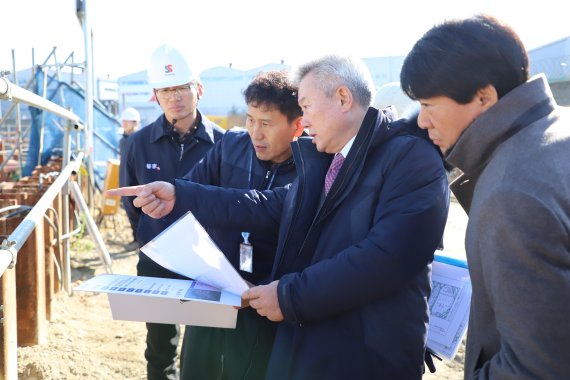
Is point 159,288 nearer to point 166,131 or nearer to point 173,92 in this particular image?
point 166,131

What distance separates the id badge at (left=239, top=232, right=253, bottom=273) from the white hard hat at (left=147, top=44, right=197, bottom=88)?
4.83ft

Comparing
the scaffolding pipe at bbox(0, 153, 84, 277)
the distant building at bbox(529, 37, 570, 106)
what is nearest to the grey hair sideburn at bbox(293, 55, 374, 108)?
the scaffolding pipe at bbox(0, 153, 84, 277)

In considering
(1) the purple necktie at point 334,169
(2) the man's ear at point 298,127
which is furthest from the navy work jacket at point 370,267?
(2) the man's ear at point 298,127

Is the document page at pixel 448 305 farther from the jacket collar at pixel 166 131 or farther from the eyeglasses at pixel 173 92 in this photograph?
the eyeglasses at pixel 173 92

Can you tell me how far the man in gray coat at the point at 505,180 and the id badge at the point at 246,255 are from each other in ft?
3.87

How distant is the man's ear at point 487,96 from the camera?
1.23 meters

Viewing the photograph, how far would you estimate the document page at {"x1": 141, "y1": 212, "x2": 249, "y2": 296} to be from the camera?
1.91 meters

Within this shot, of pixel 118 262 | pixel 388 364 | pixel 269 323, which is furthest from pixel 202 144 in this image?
pixel 118 262

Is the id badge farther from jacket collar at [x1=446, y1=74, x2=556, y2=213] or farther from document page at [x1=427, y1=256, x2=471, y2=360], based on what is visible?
jacket collar at [x1=446, y1=74, x2=556, y2=213]

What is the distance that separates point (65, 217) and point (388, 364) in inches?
156

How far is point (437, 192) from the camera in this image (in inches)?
65.2

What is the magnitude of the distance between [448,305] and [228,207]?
0.99m

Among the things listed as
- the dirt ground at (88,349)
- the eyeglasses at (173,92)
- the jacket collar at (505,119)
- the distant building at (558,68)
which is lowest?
the dirt ground at (88,349)

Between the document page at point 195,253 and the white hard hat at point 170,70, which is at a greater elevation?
the white hard hat at point 170,70
